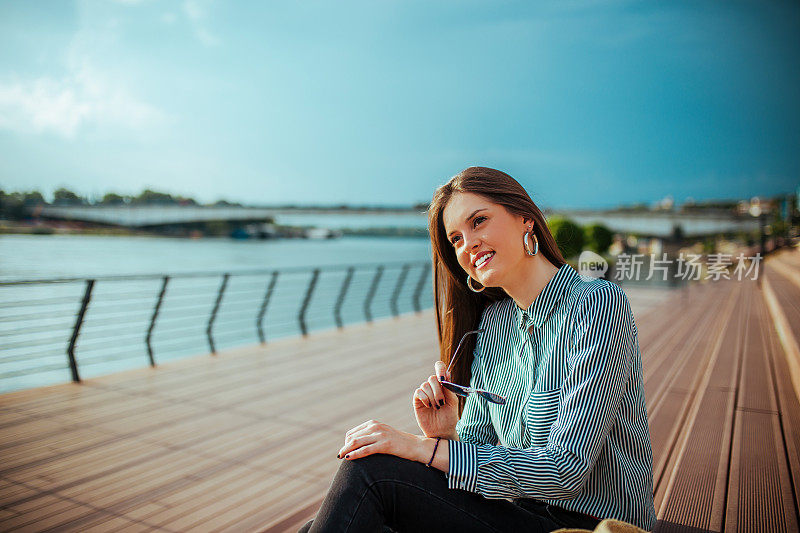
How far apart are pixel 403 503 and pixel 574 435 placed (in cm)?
33

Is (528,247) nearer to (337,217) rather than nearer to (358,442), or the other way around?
(358,442)

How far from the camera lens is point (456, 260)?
52.7 inches

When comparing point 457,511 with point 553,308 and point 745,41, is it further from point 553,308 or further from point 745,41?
point 745,41

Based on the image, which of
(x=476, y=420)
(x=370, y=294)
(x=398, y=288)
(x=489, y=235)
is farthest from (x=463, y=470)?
(x=398, y=288)

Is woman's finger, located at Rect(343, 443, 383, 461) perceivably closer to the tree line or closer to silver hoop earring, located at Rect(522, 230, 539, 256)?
silver hoop earring, located at Rect(522, 230, 539, 256)

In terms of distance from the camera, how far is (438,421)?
4.08 feet

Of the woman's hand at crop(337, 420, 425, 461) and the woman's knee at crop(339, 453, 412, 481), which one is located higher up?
the woman's hand at crop(337, 420, 425, 461)

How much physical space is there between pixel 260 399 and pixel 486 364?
2534 millimetres

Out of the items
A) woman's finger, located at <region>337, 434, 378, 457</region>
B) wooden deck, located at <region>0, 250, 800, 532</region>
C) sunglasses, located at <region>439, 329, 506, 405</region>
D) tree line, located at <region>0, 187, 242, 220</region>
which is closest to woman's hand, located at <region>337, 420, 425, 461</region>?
woman's finger, located at <region>337, 434, 378, 457</region>

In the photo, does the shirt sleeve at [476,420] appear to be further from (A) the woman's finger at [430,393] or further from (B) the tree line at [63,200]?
(B) the tree line at [63,200]

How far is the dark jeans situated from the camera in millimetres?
957

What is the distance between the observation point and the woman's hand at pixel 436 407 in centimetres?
122

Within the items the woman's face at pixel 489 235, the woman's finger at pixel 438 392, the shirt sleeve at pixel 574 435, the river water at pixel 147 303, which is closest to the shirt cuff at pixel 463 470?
the shirt sleeve at pixel 574 435

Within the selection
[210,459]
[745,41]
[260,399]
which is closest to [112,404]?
[260,399]
